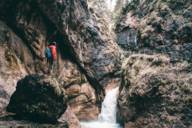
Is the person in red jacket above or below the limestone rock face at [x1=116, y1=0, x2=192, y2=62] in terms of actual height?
below

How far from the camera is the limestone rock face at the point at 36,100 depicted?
43.9 feet

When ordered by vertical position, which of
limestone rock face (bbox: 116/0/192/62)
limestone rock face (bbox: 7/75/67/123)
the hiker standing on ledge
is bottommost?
limestone rock face (bbox: 7/75/67/123)

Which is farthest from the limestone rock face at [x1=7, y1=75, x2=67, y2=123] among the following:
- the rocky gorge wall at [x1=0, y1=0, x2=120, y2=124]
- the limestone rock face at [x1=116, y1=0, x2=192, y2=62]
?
the limestone rock face at [x1=116, y1=0, x2=192, y2=62]

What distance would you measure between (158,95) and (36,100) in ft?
27.7

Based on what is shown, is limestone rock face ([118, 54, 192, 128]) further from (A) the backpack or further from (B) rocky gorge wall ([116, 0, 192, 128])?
(A) the backpack

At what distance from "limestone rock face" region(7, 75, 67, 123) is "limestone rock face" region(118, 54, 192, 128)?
7.28 m

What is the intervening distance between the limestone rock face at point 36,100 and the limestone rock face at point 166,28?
31.5ft

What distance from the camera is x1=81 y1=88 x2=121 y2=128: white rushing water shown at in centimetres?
2580

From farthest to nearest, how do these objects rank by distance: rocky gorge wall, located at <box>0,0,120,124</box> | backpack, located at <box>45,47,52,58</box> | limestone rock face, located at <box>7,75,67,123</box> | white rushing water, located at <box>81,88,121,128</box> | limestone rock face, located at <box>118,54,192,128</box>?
white rushing water, located at <box>81,88,121,128</box>
backpack, located at <box>45,47,52,58</box>
rocky gorge wall, located at <box>0,0,120,124</box>
limestone rock face, located at <box>118,54,192,128</box>
limestone rock face, located at <box>7,75,67,123</box>

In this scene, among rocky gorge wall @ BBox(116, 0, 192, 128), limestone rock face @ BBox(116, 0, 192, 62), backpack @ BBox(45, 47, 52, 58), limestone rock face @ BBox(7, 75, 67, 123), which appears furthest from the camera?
limestone rock face @ BBox(116, 0, 192, 62)

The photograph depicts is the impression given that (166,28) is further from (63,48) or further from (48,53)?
(48,53)

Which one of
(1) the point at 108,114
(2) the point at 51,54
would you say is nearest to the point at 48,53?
(2) the point at 51,54

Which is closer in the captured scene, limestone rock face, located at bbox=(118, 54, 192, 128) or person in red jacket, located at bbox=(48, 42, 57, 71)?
limestone rock face, located at bbox=(118, 54, 192, 128)

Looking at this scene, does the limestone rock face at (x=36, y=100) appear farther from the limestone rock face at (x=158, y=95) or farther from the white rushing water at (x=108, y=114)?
the white rushing water at (x=108, y=114)
